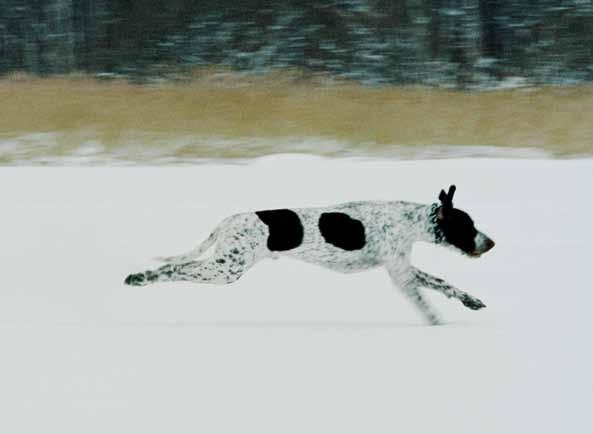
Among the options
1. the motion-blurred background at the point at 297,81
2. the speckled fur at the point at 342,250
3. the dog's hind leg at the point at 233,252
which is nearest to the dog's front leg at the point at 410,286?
the speckled fur at the point at 342,250

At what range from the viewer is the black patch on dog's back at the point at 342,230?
2.45m

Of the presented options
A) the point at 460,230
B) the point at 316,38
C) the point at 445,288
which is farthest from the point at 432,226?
the point at 316,38

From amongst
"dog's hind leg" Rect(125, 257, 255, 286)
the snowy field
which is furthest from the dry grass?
"dog's hind leg" Rect(125, 257, 255, 286)

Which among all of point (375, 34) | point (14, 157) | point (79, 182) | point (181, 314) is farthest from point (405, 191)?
point (14, 157)

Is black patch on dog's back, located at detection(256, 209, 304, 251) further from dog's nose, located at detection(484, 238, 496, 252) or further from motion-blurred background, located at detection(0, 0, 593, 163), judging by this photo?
motion-blurred background, located at detection(0, 0, 593, 163)

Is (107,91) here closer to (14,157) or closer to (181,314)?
(14,157)

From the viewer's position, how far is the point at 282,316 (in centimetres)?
265

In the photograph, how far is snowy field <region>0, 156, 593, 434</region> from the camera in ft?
7.17

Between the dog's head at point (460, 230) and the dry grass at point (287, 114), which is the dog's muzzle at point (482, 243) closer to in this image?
the dog's head at point (460, 230)

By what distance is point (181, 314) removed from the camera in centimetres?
264

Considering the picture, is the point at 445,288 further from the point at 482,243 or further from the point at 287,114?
the point at 287,114

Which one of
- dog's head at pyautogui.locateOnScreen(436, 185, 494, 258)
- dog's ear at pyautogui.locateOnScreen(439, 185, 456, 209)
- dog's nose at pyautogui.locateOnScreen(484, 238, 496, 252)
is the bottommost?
dog's nose at pyautogui.locateOnScreen(484, 238, 496, 252)

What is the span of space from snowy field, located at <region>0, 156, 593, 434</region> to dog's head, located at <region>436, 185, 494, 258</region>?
0.21 m

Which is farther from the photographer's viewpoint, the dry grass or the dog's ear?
the dry grass
